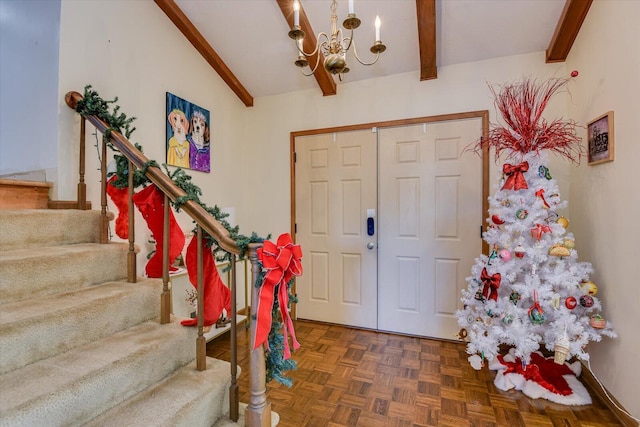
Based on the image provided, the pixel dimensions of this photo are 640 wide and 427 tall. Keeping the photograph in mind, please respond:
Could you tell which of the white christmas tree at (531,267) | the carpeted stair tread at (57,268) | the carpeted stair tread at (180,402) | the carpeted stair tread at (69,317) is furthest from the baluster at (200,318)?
the white christmas tree at (531,267)

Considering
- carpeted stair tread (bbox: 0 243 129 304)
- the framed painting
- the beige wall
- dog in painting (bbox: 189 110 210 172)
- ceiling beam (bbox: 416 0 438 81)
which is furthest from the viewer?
dog in painting (bbox: 189 110 210 172)

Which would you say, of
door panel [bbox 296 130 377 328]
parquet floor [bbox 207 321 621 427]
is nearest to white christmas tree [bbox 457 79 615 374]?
parquet floor [bbox 207 321 621 427]

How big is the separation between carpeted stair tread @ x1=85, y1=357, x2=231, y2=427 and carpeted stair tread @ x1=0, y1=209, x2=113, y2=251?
102cm

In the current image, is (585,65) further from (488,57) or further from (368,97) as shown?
(368,97)

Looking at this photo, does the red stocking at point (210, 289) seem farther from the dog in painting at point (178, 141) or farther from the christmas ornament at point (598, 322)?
the christmas ornament at point (598, 322)

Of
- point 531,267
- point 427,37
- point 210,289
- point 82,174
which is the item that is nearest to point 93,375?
point 210,289

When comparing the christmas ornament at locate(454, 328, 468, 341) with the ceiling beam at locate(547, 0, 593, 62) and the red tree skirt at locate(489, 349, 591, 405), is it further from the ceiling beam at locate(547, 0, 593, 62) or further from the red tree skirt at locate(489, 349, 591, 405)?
the ceiling beam at locate(547, 0, 593, 62)

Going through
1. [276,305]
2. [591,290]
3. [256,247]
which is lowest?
[591,290]

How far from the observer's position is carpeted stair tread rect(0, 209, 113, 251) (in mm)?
1489

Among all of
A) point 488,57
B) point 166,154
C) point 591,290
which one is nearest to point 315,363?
point 591,290

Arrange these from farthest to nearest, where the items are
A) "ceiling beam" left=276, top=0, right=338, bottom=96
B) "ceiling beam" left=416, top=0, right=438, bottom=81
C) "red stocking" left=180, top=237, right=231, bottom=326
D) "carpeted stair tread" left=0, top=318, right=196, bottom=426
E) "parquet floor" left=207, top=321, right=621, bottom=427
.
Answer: "ceiling beam" left=276, top=0, right=338, bottom=96
"ceiling beam" left=416, top=0, right=438, bottom=81
"parquet floor" left=207, top=321, right=621, bottom=427
"red stocking" left=180, top=237, right=231, bottom=326
"carpeted stair tread" left=0, top=318, right=196, bottom=426

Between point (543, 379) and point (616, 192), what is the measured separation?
4.30 ft

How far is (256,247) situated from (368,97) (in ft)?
8.14

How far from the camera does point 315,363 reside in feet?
8.04
